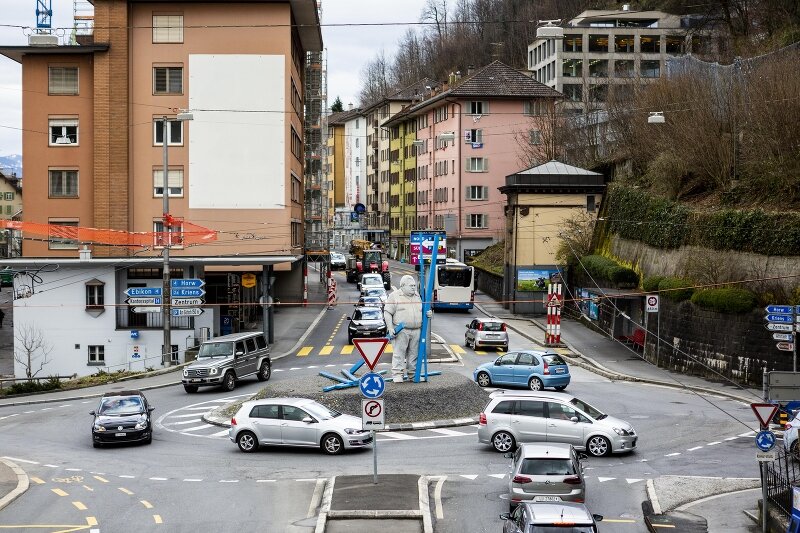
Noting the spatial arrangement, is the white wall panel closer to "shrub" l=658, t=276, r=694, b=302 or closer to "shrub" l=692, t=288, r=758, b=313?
"shrub" l=658, t=276, r=694, b=302

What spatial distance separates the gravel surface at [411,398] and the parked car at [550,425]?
448cm

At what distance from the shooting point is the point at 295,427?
87.4 feet

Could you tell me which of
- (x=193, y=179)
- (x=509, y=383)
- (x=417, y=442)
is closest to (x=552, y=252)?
(x=193, y=179)

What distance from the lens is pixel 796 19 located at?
220ft

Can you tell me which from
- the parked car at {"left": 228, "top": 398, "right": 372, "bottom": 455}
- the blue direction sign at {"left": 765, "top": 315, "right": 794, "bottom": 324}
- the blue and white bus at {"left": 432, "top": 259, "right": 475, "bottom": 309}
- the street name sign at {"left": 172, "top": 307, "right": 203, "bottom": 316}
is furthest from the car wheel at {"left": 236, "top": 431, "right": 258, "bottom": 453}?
the blue and white bus at {"left": 432, "top": 259, "right": 475, "bottom": 309}

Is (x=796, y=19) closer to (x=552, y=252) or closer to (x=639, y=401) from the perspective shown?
(x=552, y=252)

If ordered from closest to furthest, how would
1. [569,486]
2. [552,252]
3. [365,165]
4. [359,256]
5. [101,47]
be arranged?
1. [569,486]
2. [101,47]
3. [552,252]
4. [359,256]
5. [365,165]

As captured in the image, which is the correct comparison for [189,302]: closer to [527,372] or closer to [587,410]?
[527,372]

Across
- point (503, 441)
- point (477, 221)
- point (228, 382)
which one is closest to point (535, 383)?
Answer: point (503, 441)

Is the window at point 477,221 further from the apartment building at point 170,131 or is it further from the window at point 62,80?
the window at point 62,80

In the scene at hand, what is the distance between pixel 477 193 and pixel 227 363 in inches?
2409

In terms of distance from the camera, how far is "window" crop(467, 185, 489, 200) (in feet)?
320

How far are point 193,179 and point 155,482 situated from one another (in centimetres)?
3889

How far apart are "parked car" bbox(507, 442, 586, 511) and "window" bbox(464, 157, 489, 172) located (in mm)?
78216
